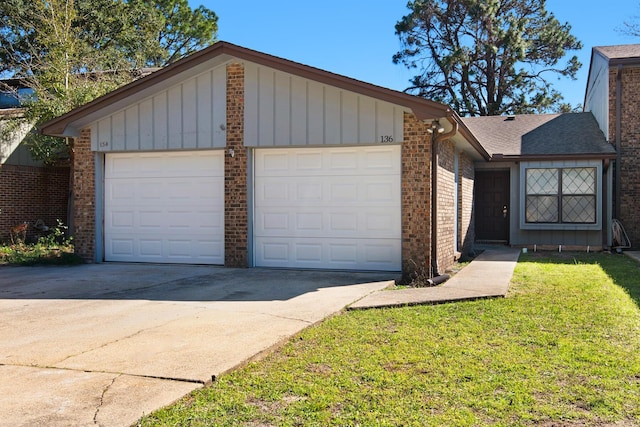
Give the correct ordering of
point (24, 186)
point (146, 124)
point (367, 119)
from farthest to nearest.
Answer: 1. point (24, 186)
2. point (146, 124)
3. point (367, 119)

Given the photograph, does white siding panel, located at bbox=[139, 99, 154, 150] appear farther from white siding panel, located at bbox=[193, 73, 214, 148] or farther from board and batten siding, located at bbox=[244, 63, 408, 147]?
board and batten siding, located at bbox=[244, 63, 408, 147]

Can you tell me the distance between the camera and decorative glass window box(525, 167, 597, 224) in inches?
567

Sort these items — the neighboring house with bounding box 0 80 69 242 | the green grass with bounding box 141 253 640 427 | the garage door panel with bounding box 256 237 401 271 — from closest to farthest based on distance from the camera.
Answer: the green grass with bounding box 141 253 640 427, the garage door panel with bounding box 256 237 401 271, the neighboring house with bounding box 0 80 69 242

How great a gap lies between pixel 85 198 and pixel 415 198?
21.5ft

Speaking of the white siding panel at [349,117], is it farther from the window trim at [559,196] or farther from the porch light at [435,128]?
the window trim at [559,196]

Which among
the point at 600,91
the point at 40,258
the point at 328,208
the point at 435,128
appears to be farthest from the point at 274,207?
the point at 600,91

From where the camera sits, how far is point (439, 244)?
9.45 meters

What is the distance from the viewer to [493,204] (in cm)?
1617

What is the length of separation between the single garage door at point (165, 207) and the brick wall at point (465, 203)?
5.57 m

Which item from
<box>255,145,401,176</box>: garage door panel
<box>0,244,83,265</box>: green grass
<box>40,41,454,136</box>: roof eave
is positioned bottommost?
<box>0,244,83,265</box>: green grass

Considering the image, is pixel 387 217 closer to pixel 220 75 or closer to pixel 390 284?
pixel 390 284

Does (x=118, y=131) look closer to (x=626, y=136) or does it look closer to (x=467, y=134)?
(x=467, y=134)

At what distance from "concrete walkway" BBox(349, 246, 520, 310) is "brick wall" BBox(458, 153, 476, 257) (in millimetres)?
2603

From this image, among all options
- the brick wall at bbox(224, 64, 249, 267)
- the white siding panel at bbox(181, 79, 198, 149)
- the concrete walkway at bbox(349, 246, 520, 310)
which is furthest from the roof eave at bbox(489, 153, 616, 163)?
the white siding panel at bbox(181, 79, 198, 149)
